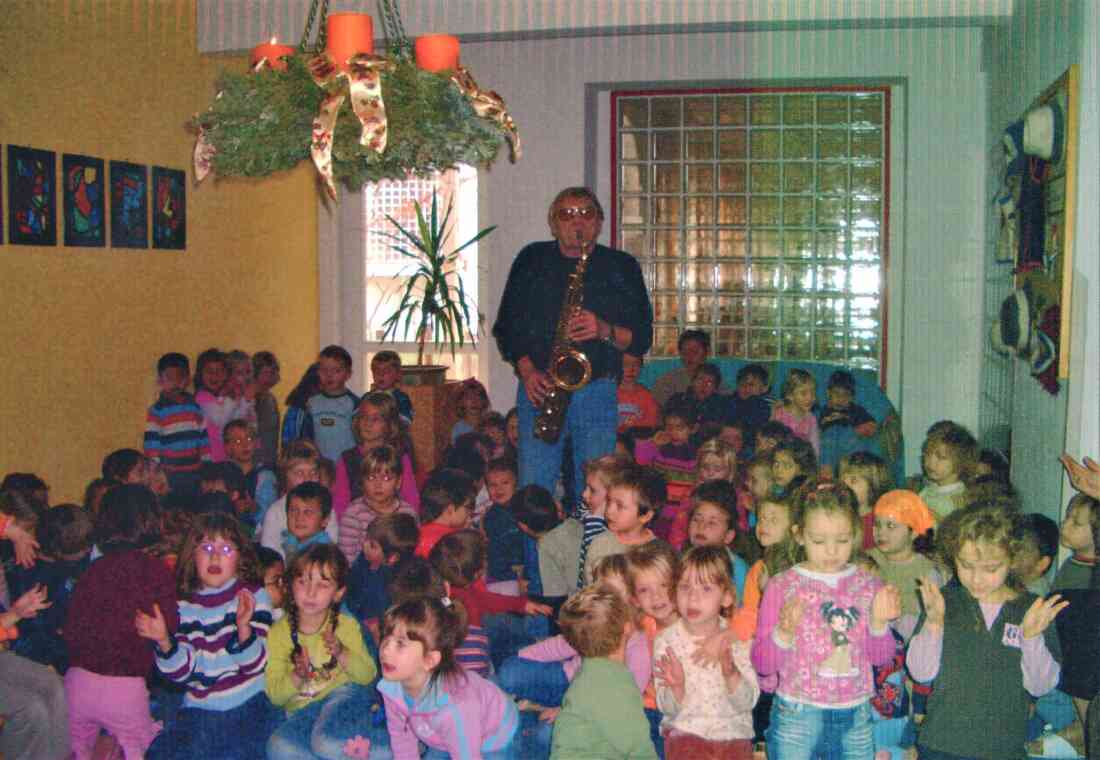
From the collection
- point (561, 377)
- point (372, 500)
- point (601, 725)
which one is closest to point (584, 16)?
point (561, 377)

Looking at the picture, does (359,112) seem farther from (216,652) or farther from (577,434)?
(577,434)

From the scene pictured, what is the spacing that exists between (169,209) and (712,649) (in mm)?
5131

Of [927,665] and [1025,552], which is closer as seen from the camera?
[927,665]

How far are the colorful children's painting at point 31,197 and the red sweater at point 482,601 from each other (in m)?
3.13

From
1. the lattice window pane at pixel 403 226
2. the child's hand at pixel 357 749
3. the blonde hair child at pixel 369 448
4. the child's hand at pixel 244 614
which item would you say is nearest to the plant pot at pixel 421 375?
the lattice window pane at pixel 403 226

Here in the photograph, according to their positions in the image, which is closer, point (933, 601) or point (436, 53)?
point (933, 601)

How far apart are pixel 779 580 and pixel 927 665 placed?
0.40 metres

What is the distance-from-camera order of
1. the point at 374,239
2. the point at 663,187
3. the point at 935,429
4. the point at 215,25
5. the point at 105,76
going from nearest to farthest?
the point at 935,429
the point at 105,76
the point at 215,25
the point at 663,187
the point at 374,239

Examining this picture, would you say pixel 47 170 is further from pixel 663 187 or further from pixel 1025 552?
pixel 1025 552

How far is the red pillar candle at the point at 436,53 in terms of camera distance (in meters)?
2.98

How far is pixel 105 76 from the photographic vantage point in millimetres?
6422

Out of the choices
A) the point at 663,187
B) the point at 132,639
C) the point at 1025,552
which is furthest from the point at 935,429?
the point at 663,187

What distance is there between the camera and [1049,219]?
4.59m

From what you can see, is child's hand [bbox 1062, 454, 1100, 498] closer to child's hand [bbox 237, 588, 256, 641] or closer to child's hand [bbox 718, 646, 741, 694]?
child's hand [bbox 718, 646, 741, 694]
